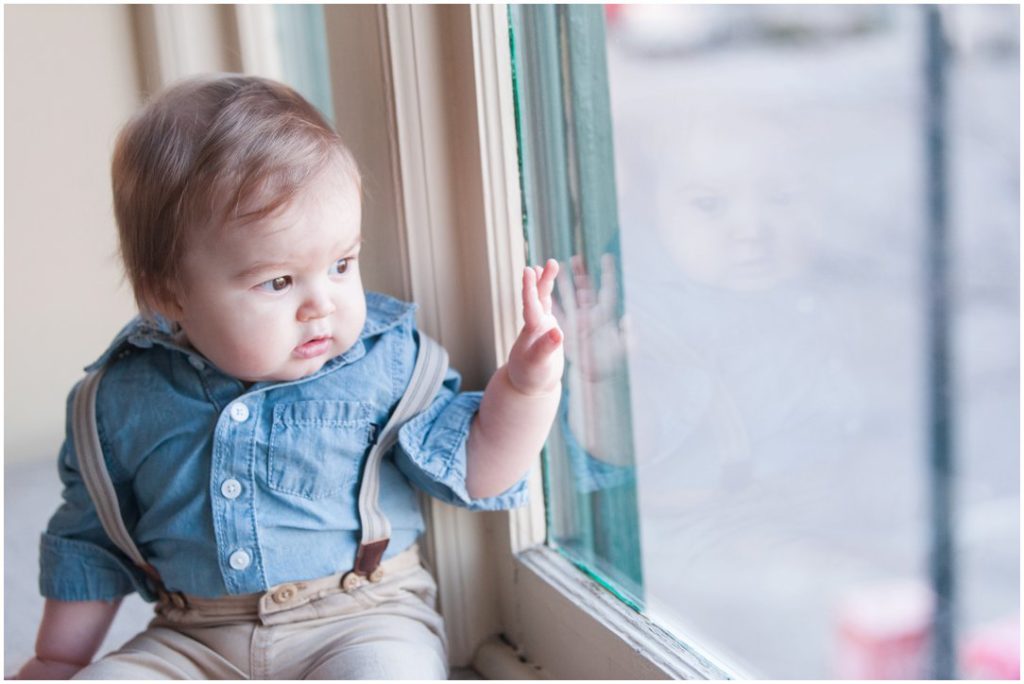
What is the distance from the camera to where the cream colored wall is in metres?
1.53

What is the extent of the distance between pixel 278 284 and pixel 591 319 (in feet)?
0.88

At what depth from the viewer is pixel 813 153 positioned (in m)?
0.81

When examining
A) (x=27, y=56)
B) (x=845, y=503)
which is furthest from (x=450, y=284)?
(x=27, y=56)

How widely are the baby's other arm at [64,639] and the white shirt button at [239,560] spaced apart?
0.60ft

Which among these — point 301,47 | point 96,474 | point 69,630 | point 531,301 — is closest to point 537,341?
point 531,301

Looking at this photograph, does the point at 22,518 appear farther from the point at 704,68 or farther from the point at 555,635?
the point at 704,68

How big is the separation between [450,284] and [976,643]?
548 mm

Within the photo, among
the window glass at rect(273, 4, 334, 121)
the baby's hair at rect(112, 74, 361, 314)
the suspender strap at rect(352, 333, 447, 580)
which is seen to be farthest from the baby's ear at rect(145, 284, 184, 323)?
the window glass at rect(273, 4, 334, 121)

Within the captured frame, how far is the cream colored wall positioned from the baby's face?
30.3 inches

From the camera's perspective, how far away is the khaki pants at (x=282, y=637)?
0.89 m

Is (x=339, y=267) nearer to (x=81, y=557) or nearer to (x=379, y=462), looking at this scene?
(x=379, y=462)

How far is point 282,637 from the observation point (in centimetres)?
91

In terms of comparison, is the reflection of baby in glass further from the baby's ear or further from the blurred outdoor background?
the baby's ear

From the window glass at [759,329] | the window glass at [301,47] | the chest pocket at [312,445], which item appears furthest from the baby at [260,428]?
the window glass at [301,47]
